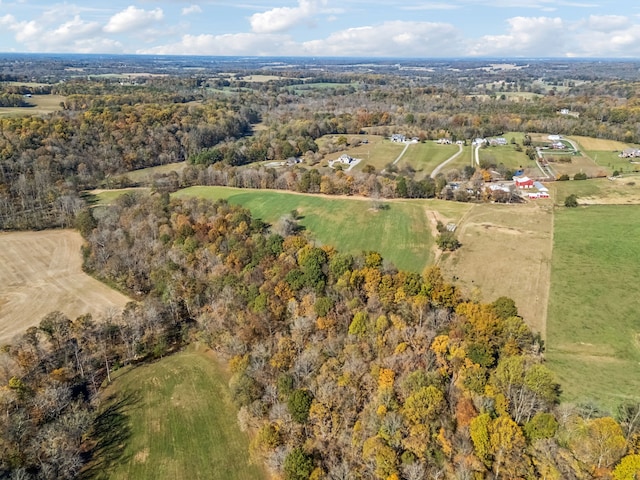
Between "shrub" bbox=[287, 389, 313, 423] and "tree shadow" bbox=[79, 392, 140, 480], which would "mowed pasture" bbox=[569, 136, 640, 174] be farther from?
"tree shadow" bbox=[79, 392, 140, 480]

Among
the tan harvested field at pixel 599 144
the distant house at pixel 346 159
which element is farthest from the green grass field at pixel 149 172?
the tan harvested field at pixel 599 144

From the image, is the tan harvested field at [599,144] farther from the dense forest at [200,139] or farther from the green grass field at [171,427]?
the green grass field at [171,427]

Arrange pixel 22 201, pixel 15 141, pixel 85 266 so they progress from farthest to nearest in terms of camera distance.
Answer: pixel 15 141
pixel 22 201
pixel 85 266

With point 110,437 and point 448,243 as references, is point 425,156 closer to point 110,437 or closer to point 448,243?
point 448,243

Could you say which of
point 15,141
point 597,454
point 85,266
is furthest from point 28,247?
point 597,454

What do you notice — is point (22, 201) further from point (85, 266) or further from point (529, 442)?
point (529, 442)

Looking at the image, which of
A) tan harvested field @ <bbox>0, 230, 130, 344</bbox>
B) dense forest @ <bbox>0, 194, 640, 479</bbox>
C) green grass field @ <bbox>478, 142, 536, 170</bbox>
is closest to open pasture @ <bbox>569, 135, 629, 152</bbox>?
green grass field @ <bbox>478, 142, 536, 170</bbox>
